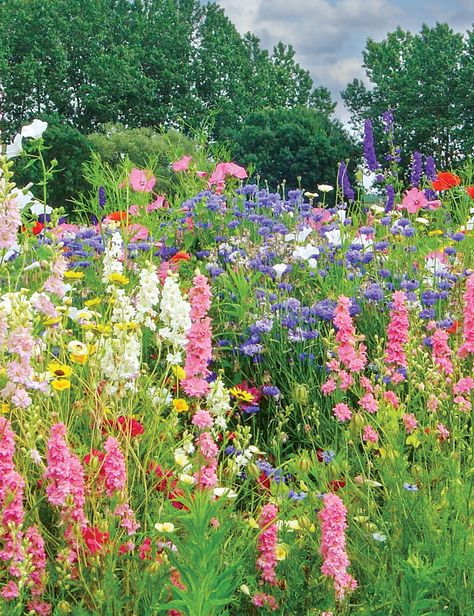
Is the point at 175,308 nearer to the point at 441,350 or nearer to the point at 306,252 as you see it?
the point at 441,350

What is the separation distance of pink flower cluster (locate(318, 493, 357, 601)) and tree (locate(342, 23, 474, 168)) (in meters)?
26.2

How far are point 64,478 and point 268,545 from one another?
1.89 feet

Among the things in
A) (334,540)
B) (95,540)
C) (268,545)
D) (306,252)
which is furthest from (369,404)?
(306,252)

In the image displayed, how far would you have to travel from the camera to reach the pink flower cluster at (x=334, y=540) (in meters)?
2.06

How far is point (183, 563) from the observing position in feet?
6.22

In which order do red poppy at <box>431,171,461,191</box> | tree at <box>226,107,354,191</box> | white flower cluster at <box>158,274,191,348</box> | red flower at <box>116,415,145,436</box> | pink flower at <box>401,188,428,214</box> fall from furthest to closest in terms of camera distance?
tree at <box>226,107,354,191</box> → red poppy at <box>431,171,461,191</box> → pink flower at <box>401,188,428,214</box> → white flower cluster at <box>158,274,191,348</box> → red flower at <box>116,415,145,436</box>

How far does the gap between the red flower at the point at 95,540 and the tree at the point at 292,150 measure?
2280 centimetres

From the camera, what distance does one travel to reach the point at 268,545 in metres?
2.31

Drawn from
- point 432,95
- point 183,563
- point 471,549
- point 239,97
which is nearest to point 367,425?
point 471,549

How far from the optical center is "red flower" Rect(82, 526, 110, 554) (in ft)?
7.50

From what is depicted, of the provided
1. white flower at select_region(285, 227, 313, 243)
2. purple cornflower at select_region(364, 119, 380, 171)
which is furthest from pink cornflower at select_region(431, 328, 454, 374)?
purple cornflower at select_region(364, 119, 380, 171)

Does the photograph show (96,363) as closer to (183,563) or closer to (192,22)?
(183,563)

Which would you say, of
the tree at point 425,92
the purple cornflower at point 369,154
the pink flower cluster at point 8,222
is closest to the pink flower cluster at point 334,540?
the pink flower cluster at point 8,222

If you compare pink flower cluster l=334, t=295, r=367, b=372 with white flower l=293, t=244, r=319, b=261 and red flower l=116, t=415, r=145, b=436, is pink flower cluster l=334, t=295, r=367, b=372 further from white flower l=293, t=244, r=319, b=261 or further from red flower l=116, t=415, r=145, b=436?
white flower l=293, t=244, r=319, b=261
